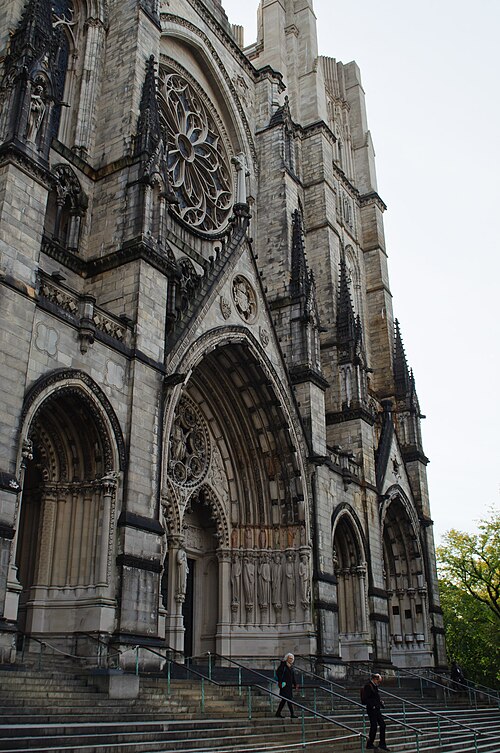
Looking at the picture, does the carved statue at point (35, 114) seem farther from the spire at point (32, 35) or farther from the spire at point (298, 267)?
the spire at point (298, 267)

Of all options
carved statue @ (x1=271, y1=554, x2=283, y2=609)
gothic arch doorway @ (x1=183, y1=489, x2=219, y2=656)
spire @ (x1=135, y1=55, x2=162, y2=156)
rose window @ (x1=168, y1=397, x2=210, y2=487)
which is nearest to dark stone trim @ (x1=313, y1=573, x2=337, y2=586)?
carved statue @ (x1=271, y1=554, x2=283, y2=609)

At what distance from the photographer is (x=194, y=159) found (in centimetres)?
2356

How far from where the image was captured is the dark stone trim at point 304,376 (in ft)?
71.5

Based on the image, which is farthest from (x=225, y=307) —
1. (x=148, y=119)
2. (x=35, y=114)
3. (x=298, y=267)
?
(x=35, y=114)

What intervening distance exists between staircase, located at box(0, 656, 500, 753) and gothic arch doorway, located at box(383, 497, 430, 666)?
12.8 meters

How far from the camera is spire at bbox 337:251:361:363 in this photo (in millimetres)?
25906

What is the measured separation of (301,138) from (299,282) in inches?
424

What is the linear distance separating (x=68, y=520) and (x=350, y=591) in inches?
458

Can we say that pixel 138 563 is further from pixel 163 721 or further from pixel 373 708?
pixel 373 708

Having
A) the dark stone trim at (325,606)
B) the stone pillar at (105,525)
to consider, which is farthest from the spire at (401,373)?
the stone pillar at (105,525)

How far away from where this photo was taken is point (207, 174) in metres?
24.2

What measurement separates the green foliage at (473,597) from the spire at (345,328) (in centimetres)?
1397

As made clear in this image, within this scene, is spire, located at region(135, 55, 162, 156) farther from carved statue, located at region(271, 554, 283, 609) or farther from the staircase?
the staircase

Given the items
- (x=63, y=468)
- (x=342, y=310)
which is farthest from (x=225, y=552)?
(x=342, y=310)
